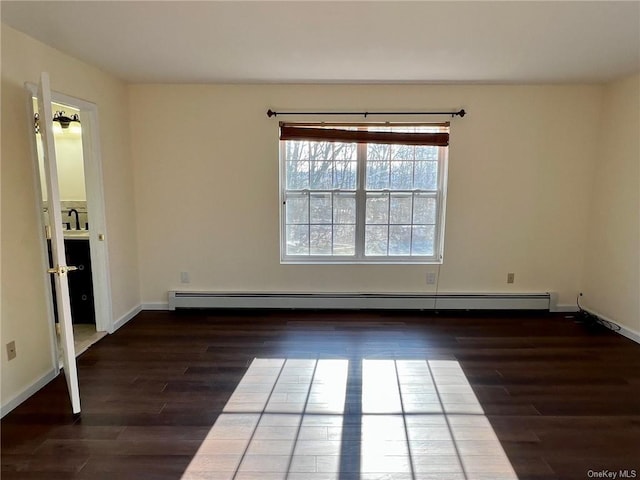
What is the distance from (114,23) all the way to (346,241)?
2719 millimetres

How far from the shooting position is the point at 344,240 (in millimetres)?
4047

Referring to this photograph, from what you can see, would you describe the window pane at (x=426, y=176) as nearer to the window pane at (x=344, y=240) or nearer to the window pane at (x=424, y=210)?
→ the window pane at (x=424, y=210)

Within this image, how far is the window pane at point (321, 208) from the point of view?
13.0 ft

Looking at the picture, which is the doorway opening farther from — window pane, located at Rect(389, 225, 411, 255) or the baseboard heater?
window pane, located at Rect(389, 225, 411, 255)

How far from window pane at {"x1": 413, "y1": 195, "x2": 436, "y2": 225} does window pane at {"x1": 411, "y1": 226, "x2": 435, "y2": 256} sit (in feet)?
0.25

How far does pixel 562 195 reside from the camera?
12.6ft

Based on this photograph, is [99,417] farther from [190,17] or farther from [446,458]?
[190,17]

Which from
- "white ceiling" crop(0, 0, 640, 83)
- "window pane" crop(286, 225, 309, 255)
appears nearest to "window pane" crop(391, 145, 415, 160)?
"white ceiling" crop(0, 0, 640, 83)

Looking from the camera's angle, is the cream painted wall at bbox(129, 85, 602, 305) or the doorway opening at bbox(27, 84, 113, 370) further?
the cream painted wall at bbox(129, 85, 602, 305)

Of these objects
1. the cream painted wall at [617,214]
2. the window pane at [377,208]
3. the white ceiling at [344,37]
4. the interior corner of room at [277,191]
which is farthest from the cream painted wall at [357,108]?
the window pane at [377,208]

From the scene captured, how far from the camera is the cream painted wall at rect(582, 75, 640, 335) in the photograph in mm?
3322

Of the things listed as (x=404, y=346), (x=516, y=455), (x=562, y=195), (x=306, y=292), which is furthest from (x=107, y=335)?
(x=562, y=195)

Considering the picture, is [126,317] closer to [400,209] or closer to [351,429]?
[351,429]

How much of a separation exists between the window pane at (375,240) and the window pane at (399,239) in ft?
0.21
